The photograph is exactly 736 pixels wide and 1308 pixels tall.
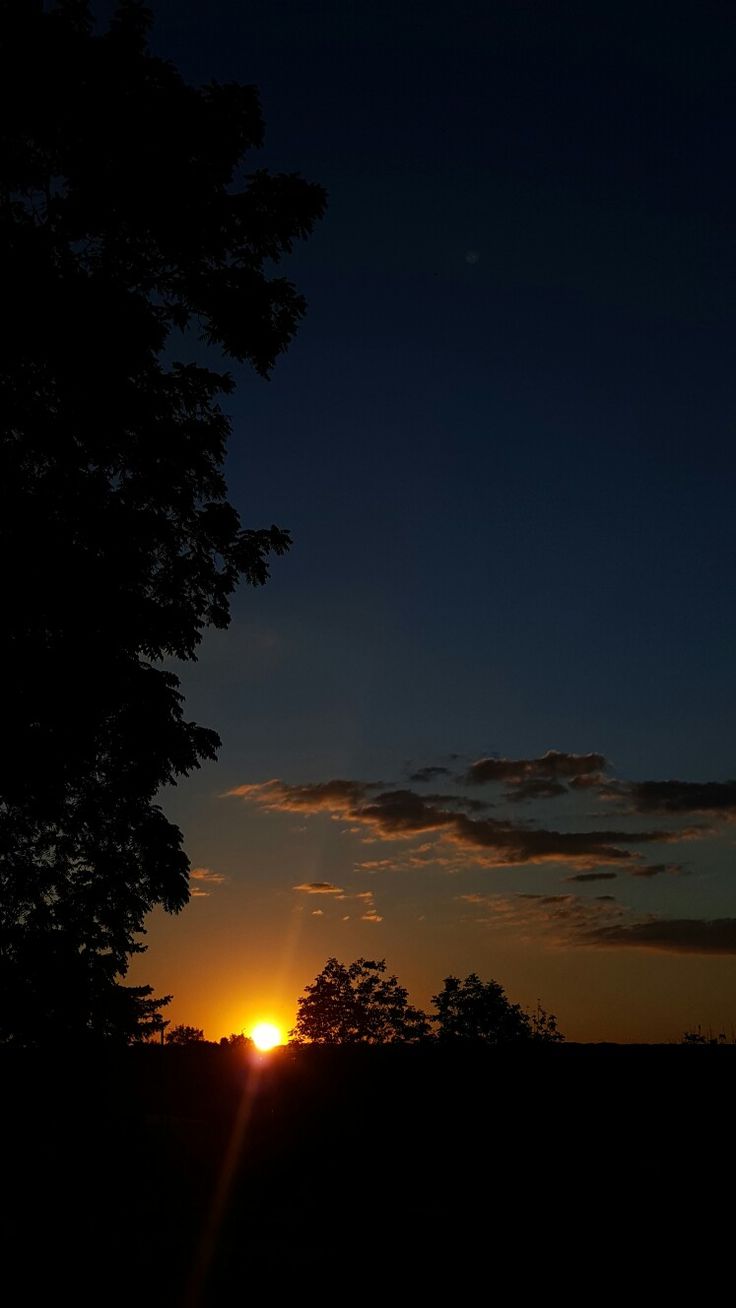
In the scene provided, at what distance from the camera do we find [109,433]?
12531 mm

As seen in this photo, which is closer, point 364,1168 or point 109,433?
point 109,433

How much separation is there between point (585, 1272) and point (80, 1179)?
1025 centimetres

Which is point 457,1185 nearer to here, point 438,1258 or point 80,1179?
point 438,1258

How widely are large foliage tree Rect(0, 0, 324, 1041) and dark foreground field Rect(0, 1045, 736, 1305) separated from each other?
3579mm

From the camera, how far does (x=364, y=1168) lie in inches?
699

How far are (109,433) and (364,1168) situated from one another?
13758 millimetres

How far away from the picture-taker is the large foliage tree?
11758 millimetres

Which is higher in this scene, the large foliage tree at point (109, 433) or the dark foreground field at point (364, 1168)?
the large foliage tree at point (109, 433)

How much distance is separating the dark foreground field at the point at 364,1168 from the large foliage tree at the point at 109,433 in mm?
3579

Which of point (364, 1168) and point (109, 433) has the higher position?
point (109, 433)

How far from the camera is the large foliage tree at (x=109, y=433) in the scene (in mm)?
11758

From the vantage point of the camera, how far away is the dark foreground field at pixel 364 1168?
13492mm

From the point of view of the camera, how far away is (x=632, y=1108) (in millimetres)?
16062

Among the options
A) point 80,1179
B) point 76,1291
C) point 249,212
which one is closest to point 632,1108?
point 76,1291
